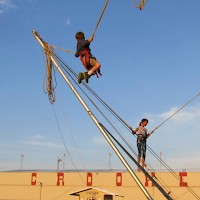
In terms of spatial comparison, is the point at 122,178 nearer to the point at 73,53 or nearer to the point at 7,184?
the point at 7,184

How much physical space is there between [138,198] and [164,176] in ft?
9.40

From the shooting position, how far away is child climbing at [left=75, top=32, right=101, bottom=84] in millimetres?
9603

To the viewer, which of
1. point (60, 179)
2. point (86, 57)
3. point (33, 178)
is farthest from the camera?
point (33, 178)

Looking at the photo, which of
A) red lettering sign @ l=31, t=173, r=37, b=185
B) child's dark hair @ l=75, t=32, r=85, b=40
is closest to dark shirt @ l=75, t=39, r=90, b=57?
child's dark hair @ l=75, t=32, r=85, b=40

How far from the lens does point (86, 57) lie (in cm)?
962

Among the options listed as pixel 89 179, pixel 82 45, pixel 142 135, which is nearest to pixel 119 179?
pixel 89 179

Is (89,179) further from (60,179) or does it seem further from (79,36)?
(79,36)

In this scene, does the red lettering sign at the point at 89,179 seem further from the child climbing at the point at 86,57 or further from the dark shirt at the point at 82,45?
the dark shirt at the point at 82,45

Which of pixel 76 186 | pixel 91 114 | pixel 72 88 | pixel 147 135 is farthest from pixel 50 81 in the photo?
pixel 76 186

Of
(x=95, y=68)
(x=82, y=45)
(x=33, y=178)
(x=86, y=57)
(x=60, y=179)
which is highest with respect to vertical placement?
(x=82, y=45)

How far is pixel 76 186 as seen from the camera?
30.8m

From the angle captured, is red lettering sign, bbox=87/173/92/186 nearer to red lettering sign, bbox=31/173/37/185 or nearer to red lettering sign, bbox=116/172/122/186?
red lettering sign, bbox=116/172/122/186

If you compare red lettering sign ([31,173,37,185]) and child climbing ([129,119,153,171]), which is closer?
child climbing ([129,119,153,171])

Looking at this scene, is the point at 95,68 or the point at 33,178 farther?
the point at 33,178
